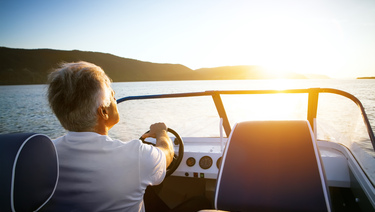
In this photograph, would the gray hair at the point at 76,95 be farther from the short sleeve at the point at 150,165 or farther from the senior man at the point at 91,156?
the short sleeve at the point at 150,165

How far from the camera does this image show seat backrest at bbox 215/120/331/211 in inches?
41.8

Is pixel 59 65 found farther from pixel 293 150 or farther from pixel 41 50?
pixel 41 50

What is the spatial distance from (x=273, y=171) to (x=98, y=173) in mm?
820

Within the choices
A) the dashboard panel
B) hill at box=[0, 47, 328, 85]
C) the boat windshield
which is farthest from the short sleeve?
hill at box=[0, 47, 328, 85]

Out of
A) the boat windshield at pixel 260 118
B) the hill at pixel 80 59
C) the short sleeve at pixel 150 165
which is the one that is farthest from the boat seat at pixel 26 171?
the hill at pixel 80 59

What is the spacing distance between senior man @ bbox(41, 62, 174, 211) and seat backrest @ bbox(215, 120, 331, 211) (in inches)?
15.0

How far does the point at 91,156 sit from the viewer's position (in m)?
1.07

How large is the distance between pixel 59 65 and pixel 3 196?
2.70 feet

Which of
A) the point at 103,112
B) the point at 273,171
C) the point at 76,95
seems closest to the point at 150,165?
the point at 103,112

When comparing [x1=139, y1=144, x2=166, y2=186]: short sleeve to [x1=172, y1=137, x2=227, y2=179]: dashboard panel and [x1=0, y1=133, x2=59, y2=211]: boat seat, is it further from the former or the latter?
[x1=172, y1=137, x2=227, y2=179]: dashboard panel

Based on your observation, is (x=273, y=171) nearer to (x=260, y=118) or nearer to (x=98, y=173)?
(x=260, y=118)

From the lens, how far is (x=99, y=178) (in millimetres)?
1054

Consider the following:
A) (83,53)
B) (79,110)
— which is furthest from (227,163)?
(83,53)

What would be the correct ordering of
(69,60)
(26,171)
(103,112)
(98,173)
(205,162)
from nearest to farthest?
(26,171) → (98,173) → (103,112) → (205,162) → (69,60)
